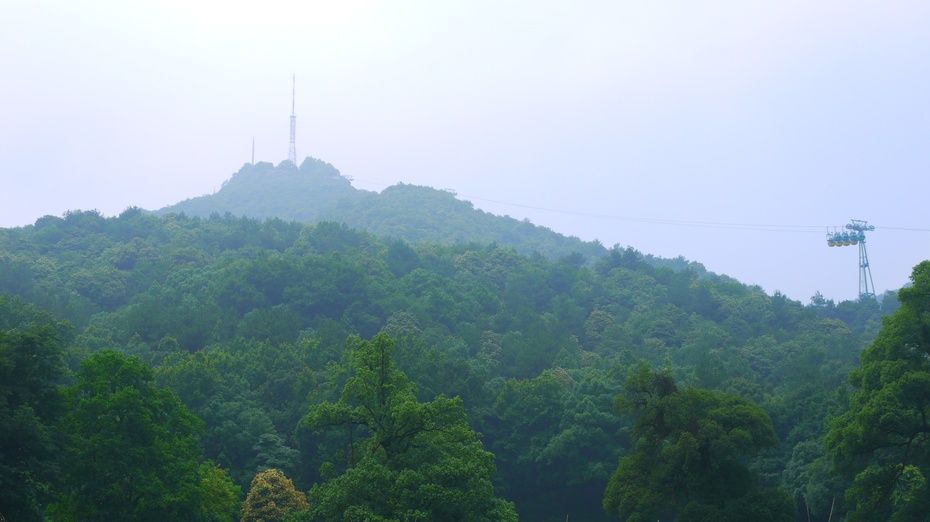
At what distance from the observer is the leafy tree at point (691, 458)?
26.5 metres

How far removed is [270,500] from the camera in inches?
1288

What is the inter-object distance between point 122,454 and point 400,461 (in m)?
6.83

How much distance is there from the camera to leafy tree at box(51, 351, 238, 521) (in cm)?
2459

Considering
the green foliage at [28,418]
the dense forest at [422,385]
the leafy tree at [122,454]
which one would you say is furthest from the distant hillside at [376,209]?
the green foliage at [28,418]

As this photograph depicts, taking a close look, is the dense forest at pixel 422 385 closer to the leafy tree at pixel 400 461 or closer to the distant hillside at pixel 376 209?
the leafy tree at pixel 400 461

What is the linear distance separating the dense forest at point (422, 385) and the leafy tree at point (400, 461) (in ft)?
0.18

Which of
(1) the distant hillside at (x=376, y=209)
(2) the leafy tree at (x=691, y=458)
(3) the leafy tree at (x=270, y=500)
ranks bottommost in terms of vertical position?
(3) the leafy tree at (x=270, y=500)

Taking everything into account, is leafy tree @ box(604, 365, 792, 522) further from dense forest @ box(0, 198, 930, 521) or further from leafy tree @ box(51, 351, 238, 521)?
leafy tree @ box(51, 351, 238, 521)

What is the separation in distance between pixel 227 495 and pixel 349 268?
120ft

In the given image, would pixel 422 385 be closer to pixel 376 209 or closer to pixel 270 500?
pixel 270 500

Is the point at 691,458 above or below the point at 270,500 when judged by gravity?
above

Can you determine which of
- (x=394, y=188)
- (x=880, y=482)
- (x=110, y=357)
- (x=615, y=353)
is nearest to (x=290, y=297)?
(x=615, y=353)

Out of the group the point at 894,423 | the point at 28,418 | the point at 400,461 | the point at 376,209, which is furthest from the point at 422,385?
the point at 376,209

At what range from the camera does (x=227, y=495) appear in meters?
30.8
